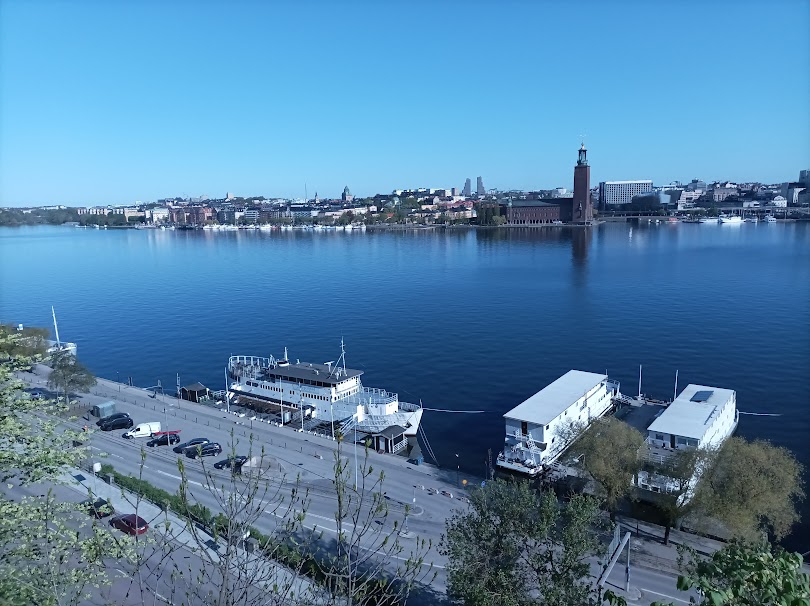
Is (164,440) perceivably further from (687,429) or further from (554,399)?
(687,429)

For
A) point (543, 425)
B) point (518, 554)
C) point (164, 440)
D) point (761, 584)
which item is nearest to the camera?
point (761, 584)

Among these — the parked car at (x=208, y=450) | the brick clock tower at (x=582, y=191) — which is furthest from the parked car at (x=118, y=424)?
the brick clock tower at (x=582, y=191)

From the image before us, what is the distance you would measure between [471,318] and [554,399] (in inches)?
460

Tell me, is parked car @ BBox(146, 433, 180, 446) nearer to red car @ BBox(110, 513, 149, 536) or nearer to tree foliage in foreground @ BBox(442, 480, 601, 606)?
red car @ BBox(110, 513, 149, 536)

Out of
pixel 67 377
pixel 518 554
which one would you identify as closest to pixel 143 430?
pixel 67 377

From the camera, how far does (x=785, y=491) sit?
7711 mm

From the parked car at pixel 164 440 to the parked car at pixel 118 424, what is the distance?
1323 millimetres

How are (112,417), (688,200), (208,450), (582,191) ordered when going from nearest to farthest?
(208,450) → (112,417) → (582,191) → (688,200)

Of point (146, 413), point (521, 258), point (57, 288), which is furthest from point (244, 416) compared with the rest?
point (521, 258)

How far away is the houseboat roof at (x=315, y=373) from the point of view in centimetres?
1437

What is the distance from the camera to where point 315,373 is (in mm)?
14719

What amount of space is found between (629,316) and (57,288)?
112 ft

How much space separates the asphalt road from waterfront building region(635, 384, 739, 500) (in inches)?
98.1

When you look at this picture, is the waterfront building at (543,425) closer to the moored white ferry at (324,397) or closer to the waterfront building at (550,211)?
the moored white ferry at (324,397)
